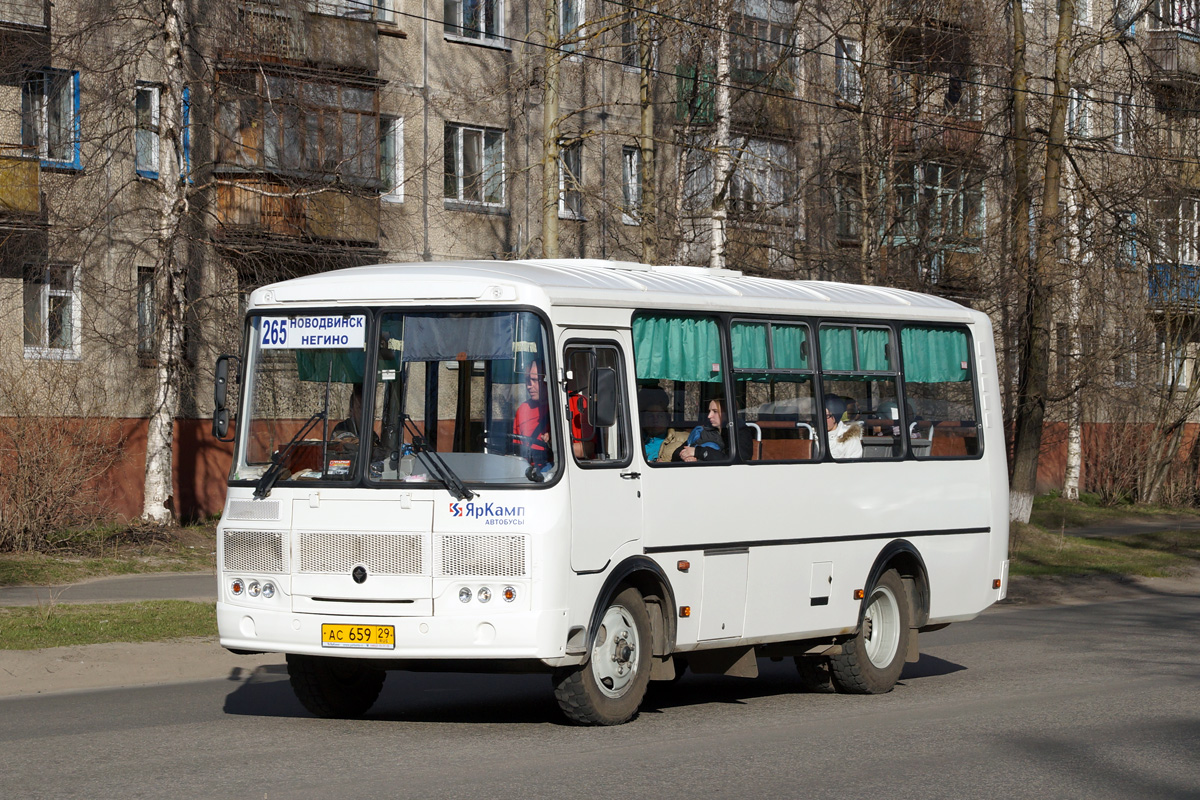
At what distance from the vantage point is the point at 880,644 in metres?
12.9

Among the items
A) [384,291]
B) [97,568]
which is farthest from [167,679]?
[97,568]

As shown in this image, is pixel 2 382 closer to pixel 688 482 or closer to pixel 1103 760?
pixel 688 482

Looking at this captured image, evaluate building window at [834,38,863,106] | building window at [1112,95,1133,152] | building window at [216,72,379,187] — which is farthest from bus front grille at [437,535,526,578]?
building window at [1112,95,1133,152]

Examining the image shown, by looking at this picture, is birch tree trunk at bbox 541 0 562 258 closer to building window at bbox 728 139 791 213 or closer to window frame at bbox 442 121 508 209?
building window at bbox 728 139 791 213

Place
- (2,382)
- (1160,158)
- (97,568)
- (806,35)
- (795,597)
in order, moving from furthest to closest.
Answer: (806,35) → (1160,158) → (2,382) → (97,568) → (795,597)

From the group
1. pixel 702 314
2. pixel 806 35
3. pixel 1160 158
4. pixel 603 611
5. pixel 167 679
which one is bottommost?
pixel 167 679

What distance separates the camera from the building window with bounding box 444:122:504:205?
3338cm

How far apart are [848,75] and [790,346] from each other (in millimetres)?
23498

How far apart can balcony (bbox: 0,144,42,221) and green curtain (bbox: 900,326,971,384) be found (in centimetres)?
1565

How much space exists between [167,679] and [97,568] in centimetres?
862

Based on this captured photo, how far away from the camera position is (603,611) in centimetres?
998

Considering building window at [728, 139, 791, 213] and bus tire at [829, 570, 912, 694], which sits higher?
building window at [728, 139, 791, 213]

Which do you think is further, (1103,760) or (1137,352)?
(1137,352)

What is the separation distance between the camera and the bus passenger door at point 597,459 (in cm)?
987
